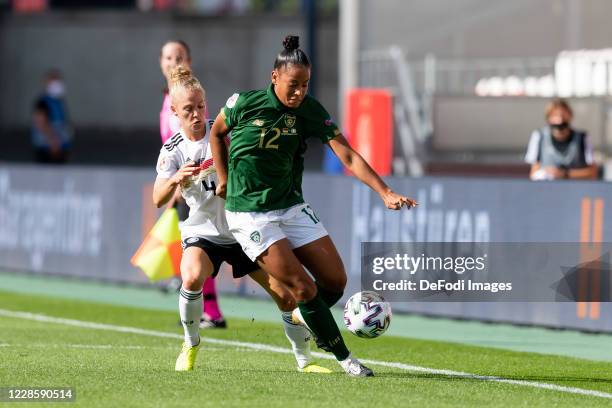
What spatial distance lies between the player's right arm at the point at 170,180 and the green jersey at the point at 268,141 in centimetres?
32

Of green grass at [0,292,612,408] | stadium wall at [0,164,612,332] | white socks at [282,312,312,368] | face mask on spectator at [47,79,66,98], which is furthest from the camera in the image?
face mask on spectator at [47,79,66,98]

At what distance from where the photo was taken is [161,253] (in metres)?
13.3

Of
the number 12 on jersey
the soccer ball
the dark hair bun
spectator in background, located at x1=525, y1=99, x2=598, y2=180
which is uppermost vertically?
the dark hair bun

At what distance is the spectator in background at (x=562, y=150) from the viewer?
16.0 meters

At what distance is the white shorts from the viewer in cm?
1022

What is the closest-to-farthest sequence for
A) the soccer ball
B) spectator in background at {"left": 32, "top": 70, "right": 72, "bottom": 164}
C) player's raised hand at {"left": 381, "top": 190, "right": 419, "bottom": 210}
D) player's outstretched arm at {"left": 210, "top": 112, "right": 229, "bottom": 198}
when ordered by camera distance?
player's raised hand at {"left": 381, "top": 190, "right": 419, "bottom": 210} < player's outstretched arm at {"left": 210, "top": 112, "right": 229, "bottom": 198} < the soccer ball < spectator in background at {"left": 32, "top": 70, "right": 72, "bottom": 164}

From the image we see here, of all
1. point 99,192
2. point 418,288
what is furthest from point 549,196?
point 99,192

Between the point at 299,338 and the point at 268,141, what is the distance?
4.70ft

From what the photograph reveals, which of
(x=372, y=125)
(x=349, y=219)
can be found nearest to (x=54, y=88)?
(x=372, y=125)

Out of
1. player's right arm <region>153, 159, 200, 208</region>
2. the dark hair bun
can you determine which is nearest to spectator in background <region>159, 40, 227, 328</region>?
player's right arm <region>153, 159, 200, 208</region>

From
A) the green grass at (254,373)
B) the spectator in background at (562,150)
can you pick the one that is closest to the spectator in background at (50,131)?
the spectator in background at (562,150)

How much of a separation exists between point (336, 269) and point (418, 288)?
3.70 meters

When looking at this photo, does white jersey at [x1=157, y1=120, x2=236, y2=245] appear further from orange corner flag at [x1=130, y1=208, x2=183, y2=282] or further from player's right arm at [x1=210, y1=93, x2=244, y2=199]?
orange corner flag at [x1=130, y1=208, x2=183, y2=282]

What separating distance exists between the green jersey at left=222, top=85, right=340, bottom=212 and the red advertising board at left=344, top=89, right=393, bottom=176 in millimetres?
12547
